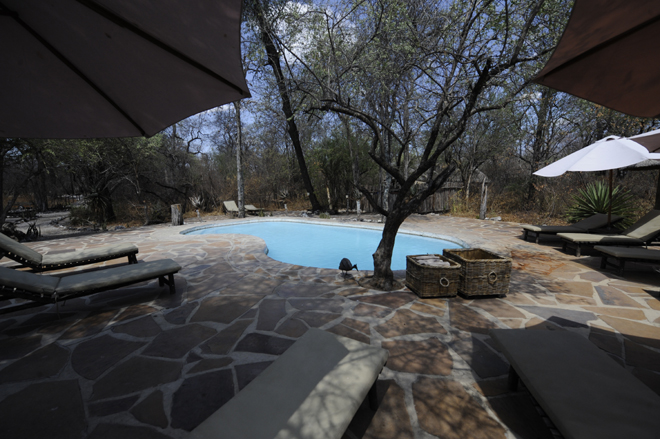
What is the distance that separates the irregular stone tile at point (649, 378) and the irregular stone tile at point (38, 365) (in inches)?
192

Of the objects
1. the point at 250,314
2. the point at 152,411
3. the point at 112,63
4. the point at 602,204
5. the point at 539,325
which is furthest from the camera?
the point at 602,204

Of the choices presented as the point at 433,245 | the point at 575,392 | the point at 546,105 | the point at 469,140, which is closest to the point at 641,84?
the point at 575,392

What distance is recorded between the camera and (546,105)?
1157 cm

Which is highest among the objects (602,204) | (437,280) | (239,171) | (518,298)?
(239,171)

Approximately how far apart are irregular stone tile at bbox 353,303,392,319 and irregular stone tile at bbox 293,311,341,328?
262 mm

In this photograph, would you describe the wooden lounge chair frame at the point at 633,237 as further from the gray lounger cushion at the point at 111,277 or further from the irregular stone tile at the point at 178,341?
the gray lounger cushion at the point at 111,277

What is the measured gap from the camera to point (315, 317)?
314cm

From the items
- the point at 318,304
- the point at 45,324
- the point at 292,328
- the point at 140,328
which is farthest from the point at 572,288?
the point at 45,324

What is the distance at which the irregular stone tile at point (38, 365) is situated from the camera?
2.20 metres

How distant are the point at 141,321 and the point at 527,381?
3774 millimetres

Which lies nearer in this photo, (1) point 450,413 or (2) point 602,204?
(1) point 450,413

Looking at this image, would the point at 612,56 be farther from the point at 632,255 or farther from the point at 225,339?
the point at 632,255

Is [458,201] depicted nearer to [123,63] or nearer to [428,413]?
[428,413]

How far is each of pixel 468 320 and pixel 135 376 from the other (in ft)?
11.1
